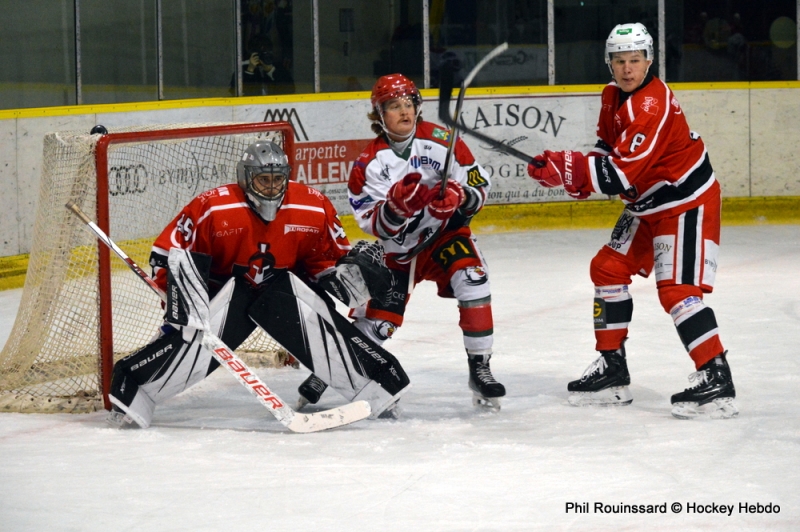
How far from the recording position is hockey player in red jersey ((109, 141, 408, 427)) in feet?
11.1

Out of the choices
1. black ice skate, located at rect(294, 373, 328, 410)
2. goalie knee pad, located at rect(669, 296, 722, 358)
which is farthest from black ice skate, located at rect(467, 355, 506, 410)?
goalie knee pad, located at rect(669, 296, 722, 358)

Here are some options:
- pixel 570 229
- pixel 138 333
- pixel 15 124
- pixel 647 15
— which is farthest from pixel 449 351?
pixel 647 15

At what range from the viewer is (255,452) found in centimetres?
314

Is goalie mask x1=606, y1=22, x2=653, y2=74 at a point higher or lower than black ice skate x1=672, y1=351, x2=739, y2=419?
higher

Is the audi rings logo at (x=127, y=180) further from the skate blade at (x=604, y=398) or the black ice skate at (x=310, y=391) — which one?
the skate blade at (x=604, y=398)

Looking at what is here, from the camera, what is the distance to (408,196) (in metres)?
3.29

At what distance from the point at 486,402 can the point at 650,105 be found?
1.05 metres

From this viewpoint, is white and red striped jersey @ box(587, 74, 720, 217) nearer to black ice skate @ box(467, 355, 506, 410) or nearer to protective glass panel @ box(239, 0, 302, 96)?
black ice skate @ box(467, 355, 506, 410)

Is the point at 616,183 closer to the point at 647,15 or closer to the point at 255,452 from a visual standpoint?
the point at 255,452

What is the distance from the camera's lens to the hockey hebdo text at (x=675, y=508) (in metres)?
2.61

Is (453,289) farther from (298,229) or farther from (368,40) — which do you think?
(368,40)

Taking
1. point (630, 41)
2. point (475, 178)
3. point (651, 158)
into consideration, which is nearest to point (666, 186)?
point (651, 158)

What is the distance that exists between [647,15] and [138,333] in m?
4.86

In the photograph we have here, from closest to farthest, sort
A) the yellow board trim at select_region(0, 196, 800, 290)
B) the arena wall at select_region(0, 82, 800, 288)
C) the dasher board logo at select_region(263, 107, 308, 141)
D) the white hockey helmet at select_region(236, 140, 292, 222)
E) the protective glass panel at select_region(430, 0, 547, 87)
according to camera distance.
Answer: the white hockey helmet at select_region(236, 140, 292, 222) → the dasher board logo at select_region(263, 107, 308, 141) → the arena wall at select_region(0, 82, 800, 288) → the yellow board trim at select_region(0, 196, 800, 290) → the protective glass panel at select_region(430, 0, 547, 87)
